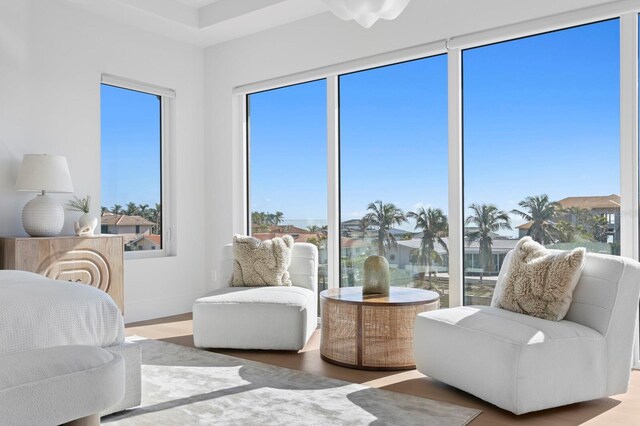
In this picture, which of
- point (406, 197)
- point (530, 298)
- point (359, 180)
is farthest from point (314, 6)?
point (530, 298)

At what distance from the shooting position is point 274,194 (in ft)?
17.0

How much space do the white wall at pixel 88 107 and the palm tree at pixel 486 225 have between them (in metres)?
2.92

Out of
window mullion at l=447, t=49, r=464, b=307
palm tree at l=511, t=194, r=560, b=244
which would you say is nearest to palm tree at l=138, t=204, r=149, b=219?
window mullion at l=447, t=49, r=464, b=307

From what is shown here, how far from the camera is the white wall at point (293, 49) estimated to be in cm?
383

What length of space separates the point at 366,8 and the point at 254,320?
2.16m

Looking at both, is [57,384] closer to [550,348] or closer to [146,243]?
[550,348]

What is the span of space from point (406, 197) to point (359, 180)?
48cm

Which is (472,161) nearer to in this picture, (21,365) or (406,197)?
(406,197)

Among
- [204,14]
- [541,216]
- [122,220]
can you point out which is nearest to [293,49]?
[204,14]

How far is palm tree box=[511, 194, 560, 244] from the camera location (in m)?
3.62

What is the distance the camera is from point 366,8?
2492mm

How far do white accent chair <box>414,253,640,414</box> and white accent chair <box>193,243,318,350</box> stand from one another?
1.07m

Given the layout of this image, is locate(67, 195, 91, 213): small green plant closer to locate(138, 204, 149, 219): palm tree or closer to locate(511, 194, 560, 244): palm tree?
locate(138, 204, 149, 219): palm tree

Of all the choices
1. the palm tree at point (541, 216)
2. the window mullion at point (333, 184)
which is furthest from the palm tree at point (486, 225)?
the window mullion at point (333, 184)
